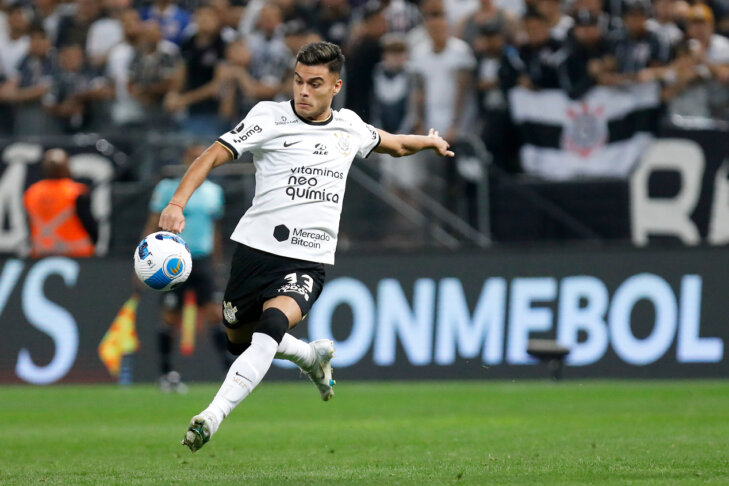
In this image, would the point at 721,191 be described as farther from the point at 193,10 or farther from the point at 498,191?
the point at 193,10

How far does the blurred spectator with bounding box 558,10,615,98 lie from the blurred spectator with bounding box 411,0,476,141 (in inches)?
48.2

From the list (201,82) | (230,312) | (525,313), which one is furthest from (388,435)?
(201,82)

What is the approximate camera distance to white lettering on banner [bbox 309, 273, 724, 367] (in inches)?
595

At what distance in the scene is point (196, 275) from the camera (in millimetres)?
15211

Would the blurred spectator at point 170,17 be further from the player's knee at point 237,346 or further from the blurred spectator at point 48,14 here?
the player's knee at point 237,346

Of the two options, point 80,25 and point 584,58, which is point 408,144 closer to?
point 584,58

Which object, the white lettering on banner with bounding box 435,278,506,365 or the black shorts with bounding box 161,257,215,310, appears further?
the white lettering on banner with bounding box 435,278,506,365

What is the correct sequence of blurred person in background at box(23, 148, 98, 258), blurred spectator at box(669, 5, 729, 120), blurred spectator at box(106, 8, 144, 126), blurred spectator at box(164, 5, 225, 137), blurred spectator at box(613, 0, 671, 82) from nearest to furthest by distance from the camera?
blurred spectator at box(669, 5, 729, 120) → blurred spectator at box(613, 0, 671, 82) → blurred person in background at box(23, 148, 98, 258) → blurred spectator at box(164, 5, 225, 137) → blurred spectator at box(106, 8, 144, 126)

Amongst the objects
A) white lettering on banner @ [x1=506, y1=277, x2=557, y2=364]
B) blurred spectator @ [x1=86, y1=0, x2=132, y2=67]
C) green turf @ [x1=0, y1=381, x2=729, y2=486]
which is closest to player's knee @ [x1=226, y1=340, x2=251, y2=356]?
green turf @ [x1=0, y1=381, x2=729, y2=486]

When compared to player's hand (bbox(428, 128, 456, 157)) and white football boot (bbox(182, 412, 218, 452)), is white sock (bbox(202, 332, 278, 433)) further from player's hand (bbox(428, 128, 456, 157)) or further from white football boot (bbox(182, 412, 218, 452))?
player's hand (bbox(428, 128, 456, 157))

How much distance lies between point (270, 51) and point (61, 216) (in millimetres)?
3619

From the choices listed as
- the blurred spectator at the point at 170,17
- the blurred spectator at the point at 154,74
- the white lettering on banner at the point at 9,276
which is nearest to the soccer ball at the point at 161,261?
the white lettering on banner at the point at 9,276

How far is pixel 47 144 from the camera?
1773 centimetres

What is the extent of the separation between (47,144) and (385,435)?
378 inches
